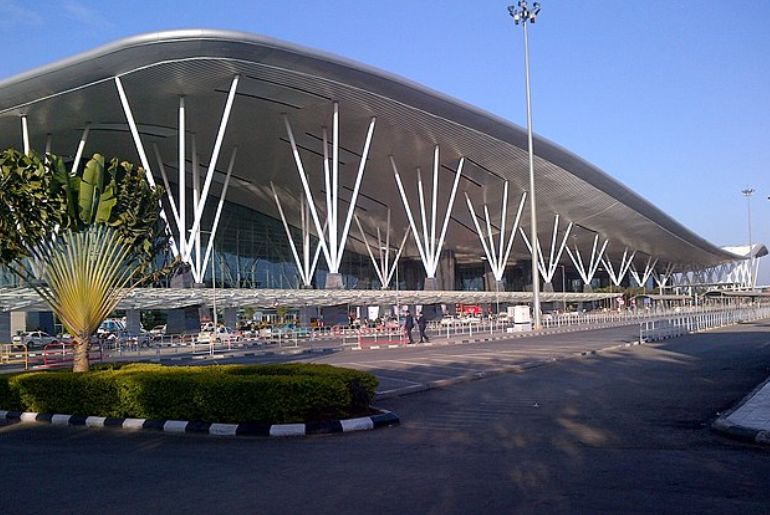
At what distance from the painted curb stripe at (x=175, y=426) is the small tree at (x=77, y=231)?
16.4 ft

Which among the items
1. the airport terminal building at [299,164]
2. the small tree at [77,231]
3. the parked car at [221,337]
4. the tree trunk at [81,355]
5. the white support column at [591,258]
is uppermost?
the airport terminal building at [299,164]

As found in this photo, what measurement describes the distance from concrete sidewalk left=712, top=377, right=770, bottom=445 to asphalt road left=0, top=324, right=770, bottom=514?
0.86 feet

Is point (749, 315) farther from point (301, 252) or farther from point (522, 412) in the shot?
point (522, 412)

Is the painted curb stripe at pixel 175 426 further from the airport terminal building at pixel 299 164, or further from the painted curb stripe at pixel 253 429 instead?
the airport terminal building at pixel 299 164

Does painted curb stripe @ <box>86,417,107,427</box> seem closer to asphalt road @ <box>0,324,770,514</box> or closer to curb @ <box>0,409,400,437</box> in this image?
curb @ <box>0,409,400,437</box>

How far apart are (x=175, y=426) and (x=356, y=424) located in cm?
294

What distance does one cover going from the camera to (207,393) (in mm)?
12117

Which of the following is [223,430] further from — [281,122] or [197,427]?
[281,122]

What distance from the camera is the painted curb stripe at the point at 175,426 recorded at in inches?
473

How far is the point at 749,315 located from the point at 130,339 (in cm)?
4331

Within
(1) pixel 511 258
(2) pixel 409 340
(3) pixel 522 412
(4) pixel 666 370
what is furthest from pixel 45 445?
(1) pixel 511 258

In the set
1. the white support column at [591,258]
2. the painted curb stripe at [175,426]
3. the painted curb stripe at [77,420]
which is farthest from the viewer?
the white support column at [591,258]

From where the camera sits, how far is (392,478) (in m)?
7.93

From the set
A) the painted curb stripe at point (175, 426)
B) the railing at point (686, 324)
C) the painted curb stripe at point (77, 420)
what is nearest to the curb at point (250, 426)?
the painted curb stripe at point (175, 426)
